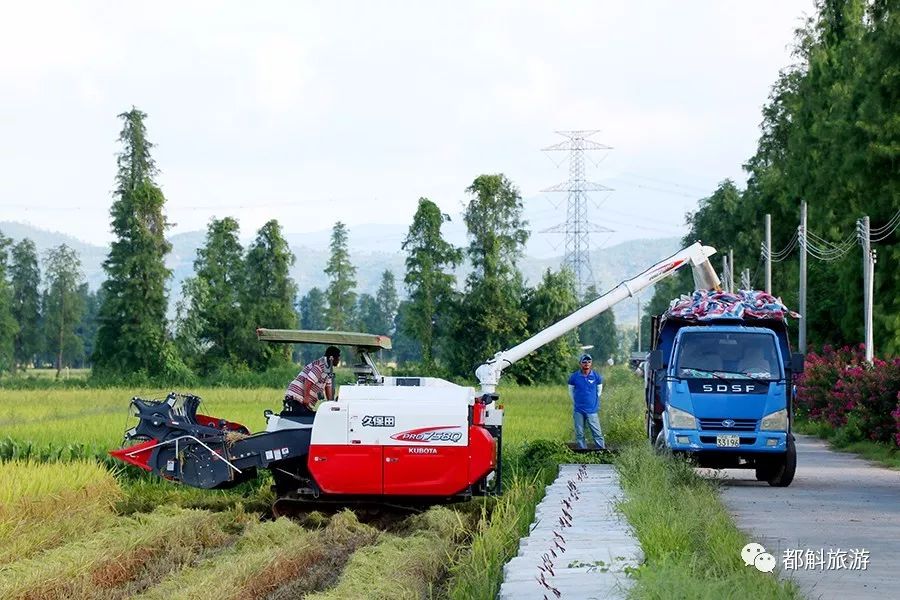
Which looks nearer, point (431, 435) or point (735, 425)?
point (431, 435)

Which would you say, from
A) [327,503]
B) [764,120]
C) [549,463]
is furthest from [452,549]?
[764,120]

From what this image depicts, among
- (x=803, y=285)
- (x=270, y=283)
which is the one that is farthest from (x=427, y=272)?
(x=803, y=285)

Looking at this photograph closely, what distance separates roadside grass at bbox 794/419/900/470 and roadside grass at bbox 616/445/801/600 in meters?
10.4

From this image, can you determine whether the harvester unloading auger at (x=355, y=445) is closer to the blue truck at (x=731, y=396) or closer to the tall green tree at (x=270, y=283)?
the blue truck at (x=731, y=396)

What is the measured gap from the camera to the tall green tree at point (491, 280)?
262ft

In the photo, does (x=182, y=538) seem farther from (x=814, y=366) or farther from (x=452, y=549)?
(x=814, y=366)

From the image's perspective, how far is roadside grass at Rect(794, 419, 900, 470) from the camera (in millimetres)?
28739

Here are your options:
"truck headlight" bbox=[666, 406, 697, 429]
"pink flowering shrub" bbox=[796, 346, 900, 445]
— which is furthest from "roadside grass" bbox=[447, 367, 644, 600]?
"pink flowering shrub" bbox=[796, 346, 900, 445]

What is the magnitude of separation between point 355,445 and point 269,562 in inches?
196

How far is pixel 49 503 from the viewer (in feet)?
58.0

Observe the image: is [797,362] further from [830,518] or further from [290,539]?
[290,539]

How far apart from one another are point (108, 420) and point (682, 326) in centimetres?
1548

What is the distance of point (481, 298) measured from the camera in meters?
79.8

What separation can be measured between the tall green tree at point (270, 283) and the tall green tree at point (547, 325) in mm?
17751
